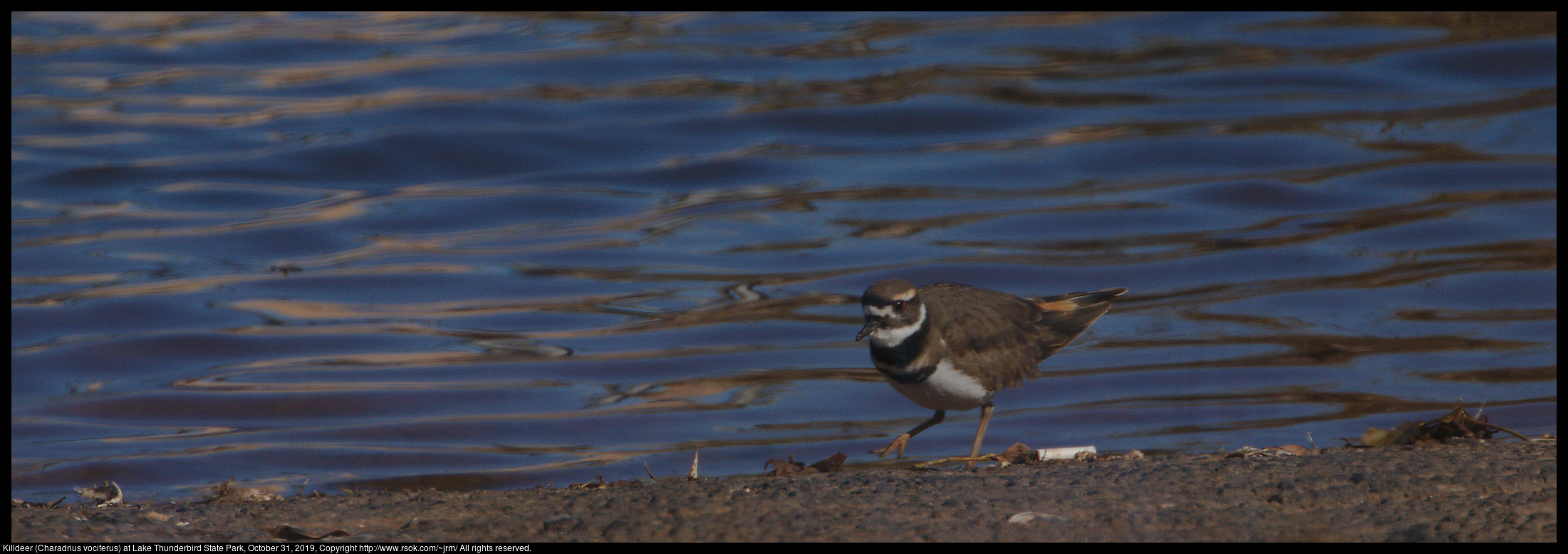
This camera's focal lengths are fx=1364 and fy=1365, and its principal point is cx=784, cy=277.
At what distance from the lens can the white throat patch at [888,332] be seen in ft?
17.8

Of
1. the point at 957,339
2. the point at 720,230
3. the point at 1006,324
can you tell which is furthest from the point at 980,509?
the point at 720,230

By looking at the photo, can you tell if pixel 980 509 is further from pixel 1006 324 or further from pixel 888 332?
pixel 1006 324

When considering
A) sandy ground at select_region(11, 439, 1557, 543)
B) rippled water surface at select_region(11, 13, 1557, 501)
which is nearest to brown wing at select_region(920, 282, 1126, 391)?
rippled water surface at select_region(11, 13, 1557, 501)

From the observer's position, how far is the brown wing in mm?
5637

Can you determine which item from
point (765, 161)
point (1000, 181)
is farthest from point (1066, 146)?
point (765, 161)

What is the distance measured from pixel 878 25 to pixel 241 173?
8468 mm

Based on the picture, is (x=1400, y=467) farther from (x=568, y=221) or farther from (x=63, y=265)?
(x=63, y=265)

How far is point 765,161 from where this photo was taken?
12578 mm

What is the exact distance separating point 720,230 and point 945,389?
17.5 ft

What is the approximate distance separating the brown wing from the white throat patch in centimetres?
15

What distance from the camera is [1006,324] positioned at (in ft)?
Answer: 19.3

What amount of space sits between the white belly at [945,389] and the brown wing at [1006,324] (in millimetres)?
70

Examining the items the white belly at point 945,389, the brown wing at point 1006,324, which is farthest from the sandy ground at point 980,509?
the brown wing at point 1006,324

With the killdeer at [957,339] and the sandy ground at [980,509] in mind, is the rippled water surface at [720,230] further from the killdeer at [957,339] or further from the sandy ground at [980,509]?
the sandy ground at [980,509]
